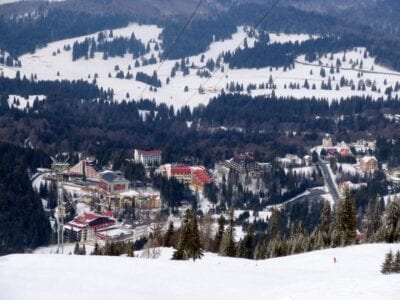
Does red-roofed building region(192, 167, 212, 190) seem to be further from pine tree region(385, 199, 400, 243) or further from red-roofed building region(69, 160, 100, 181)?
pine tree region(385, 199, 400, 243)

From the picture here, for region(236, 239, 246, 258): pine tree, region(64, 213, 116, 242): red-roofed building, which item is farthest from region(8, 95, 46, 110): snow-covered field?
region(236, 239, 246, 258): pine tree

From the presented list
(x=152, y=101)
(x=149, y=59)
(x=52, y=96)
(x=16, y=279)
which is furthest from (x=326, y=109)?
(x=16, y=279)

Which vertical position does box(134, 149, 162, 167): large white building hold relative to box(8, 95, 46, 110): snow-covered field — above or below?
below

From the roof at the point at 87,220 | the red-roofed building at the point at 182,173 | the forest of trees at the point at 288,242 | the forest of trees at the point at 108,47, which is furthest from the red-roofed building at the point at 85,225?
the forest of trees at the point at 108,47

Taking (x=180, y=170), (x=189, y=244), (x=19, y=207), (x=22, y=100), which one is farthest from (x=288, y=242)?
(x=22, y=100)

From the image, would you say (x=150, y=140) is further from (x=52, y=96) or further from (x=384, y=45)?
(x=384, y=45)

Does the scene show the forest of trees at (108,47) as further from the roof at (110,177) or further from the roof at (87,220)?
the roof at (87,220)
